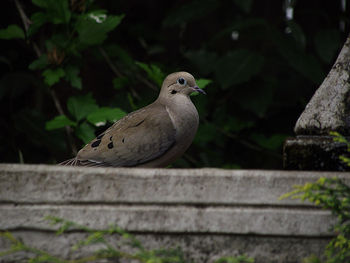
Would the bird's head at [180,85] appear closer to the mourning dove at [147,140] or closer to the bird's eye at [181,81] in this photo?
the bird's eye at [181,81]

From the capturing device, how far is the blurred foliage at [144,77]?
297 centimetres

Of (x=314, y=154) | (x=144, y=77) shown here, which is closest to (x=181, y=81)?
(x=314, y=154)

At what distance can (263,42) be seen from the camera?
380 centimetres

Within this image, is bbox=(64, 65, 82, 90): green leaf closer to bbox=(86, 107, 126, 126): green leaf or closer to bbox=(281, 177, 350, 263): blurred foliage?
bbox=(86, 107, 126, 126): green leaf

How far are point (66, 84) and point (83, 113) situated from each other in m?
1.19

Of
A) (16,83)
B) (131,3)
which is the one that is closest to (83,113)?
(16,83)

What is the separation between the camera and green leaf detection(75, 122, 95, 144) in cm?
281

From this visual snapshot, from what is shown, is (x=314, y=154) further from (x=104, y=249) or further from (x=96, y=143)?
(x=96, y=143)

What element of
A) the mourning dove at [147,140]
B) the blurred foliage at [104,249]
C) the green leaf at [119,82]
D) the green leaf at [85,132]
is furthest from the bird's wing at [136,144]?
the green leaf at [119,82]

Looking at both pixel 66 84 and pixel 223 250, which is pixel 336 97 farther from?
pixel 66 84

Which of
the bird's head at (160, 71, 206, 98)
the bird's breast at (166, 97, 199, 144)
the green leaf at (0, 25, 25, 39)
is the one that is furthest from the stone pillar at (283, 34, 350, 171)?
the green leaf at (0, 25, 25, 39)

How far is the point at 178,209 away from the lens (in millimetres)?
1713

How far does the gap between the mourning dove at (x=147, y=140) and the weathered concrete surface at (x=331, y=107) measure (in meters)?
0.52

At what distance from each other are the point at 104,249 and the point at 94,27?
1.56 m
